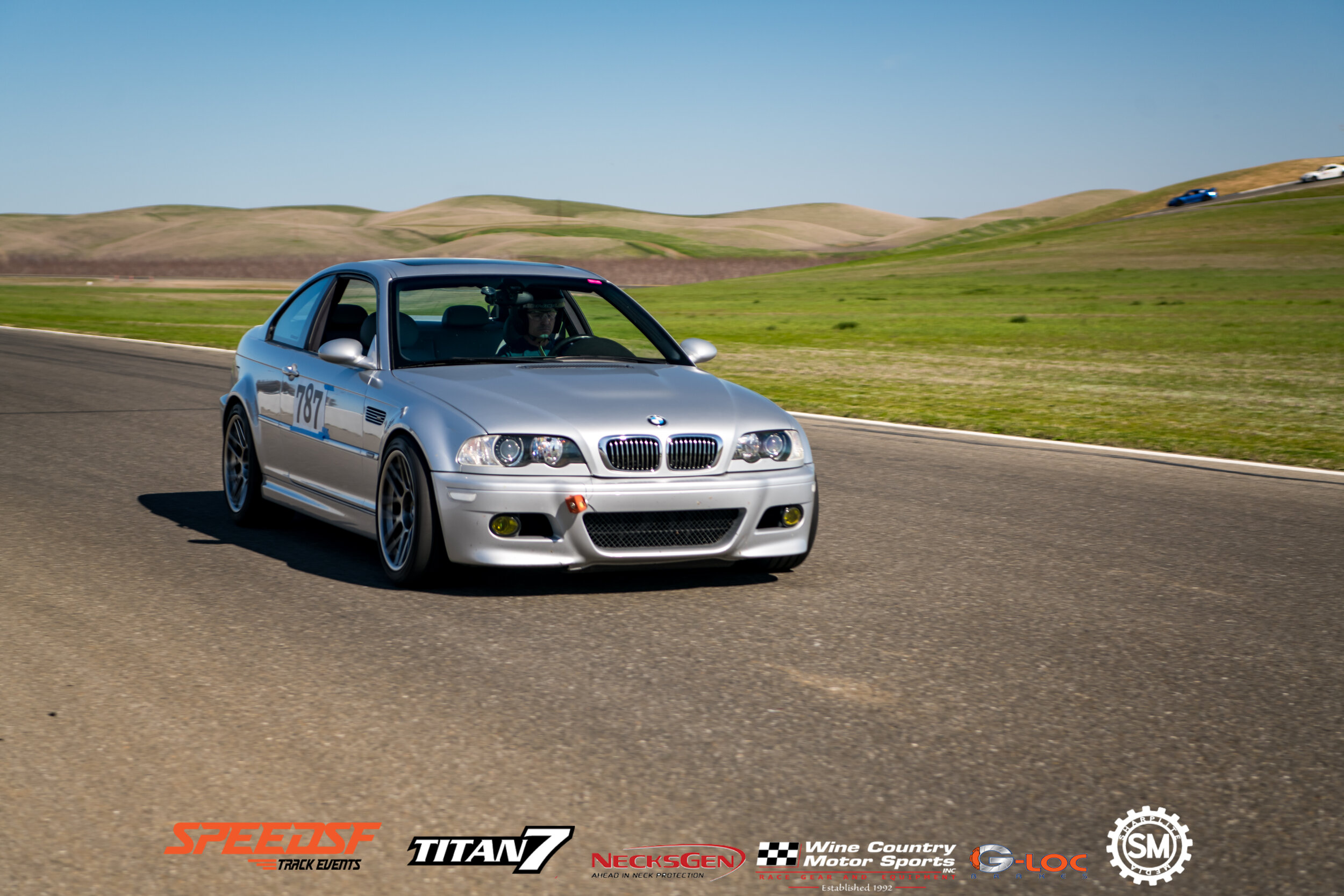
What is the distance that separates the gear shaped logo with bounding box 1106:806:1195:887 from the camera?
3.40 meters

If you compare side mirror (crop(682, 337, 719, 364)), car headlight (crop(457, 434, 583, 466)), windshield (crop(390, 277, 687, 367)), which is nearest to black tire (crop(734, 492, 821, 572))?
car headlight (crop(457, 434, 583, 466))

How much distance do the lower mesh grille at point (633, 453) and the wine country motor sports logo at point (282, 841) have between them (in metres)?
2.69

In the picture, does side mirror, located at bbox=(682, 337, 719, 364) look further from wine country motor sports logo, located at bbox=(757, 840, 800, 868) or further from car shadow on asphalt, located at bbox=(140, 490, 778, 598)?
wine country motor sports logo, located at bbox=(757, 840, 800, 868)

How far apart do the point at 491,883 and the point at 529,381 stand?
3667mm

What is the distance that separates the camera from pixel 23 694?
479 cm

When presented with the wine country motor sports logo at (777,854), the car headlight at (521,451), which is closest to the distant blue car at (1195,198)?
the car headlight at (521,451)

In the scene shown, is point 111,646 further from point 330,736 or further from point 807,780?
Result: point 807,780

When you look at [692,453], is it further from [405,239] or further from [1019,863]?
[405,239]

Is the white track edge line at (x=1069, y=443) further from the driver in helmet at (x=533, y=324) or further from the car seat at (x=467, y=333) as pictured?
the car seat at (x=467, y=333)

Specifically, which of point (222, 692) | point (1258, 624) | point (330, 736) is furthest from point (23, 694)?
point (1258, 624)

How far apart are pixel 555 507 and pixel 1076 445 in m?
7.59

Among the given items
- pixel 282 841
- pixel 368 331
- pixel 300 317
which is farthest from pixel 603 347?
pixel 282 841

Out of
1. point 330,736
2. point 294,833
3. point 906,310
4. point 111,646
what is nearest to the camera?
point 294,833

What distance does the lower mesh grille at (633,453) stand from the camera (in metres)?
6.14
